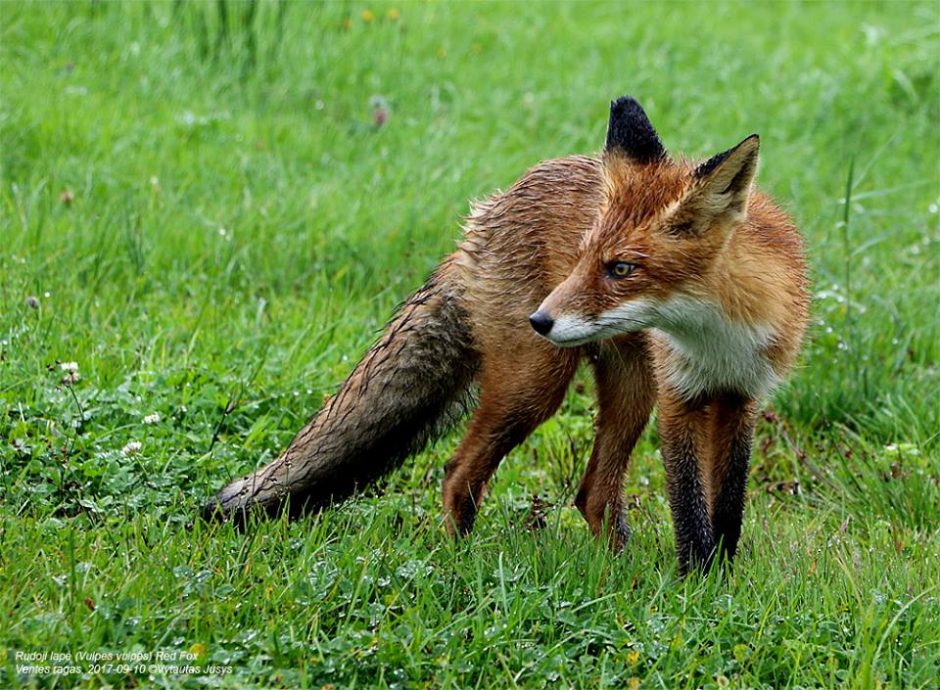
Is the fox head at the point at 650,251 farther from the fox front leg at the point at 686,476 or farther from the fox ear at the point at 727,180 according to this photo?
the fox front leg at the point at 686,476

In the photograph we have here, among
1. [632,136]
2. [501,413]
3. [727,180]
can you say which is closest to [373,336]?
[501,413]

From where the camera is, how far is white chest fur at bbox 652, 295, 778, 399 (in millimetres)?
4309

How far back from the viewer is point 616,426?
5230 millimetres

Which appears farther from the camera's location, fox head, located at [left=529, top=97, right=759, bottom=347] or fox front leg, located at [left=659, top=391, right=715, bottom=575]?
fox front leg, located at [left=659, top=391, right=715, bottom=575]

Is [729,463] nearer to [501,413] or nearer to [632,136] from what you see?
[501,413]

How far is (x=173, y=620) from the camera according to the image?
367cm

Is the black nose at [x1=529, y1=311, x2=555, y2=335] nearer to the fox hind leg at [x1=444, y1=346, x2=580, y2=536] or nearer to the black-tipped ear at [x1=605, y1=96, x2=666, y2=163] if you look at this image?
the fox hind leg at [x1=444, y1=346, x2=580, y2=536]

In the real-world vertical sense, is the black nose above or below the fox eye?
below

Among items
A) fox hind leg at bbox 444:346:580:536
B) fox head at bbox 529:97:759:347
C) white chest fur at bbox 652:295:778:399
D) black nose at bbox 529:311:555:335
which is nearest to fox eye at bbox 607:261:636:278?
fox head at bbox 529:97:759:347

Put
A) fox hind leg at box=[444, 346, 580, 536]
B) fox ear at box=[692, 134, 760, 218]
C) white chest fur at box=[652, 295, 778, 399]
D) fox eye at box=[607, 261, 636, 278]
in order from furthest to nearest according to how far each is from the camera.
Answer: fox hind leg at box=[444, 346, 580, 536]
white chest fur at box=[652, 295, 778, 399]
fox eye at box=[607, 261, 636, 278]
fox ear at box=[692, 134, 760, 218]

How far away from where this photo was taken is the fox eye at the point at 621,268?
416 centimetres

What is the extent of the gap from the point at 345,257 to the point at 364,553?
10.1 ft

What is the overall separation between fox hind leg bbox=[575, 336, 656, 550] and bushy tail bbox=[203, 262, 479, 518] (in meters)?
0.61

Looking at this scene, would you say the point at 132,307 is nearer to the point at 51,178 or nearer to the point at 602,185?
the point at 51,178
